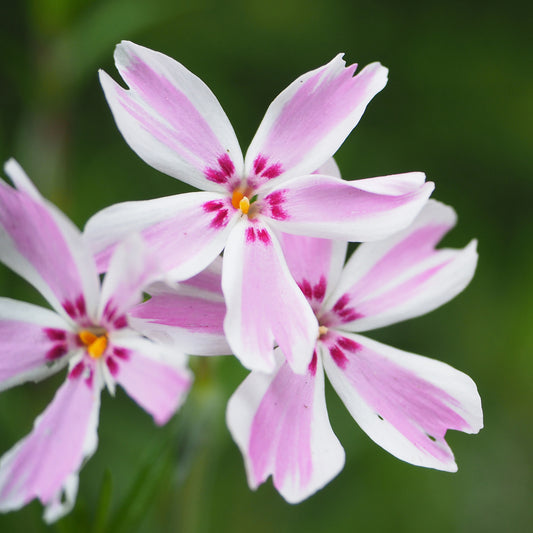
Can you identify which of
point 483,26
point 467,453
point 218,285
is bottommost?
point 467,453

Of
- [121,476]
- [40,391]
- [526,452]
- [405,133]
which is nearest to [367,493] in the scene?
[526,452]

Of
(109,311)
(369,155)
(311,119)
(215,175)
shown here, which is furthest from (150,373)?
(369,155)

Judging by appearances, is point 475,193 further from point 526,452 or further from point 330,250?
point 330,250

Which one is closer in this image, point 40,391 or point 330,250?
point 330,250

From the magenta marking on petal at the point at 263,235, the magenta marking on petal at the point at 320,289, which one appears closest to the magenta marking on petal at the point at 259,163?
the magenta marking on petal at the point at 263,235

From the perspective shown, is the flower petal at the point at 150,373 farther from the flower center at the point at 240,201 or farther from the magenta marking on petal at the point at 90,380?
the flower center at the point at 240,201

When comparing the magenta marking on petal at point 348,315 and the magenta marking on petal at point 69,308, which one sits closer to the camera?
the magenta marking on petal at point 69,308

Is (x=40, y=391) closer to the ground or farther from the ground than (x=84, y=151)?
closer to the ground
